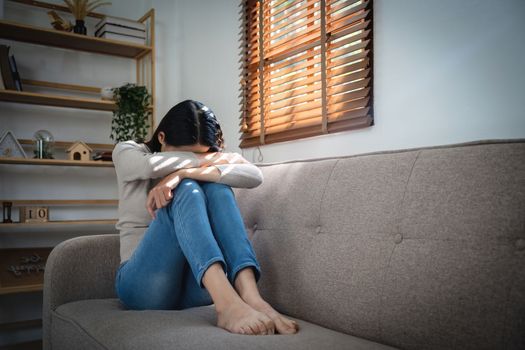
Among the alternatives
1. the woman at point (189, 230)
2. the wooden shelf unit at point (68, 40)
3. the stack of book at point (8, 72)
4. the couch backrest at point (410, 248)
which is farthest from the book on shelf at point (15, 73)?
the couch backrest at point (410, 248)

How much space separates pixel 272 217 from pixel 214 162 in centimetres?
28

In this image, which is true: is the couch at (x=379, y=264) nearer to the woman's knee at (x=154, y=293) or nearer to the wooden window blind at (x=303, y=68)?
the woman's knee at (x=154, y=293)

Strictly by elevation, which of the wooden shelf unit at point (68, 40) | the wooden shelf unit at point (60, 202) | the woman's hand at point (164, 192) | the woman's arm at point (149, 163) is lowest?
the wooden shelf unit at point (60, 202)

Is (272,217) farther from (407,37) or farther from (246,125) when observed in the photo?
(246,125)

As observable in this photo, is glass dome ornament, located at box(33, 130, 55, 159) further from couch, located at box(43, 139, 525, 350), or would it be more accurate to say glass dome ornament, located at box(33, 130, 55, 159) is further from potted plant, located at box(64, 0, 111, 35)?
couch, located at box(43, 139, 525, 350)

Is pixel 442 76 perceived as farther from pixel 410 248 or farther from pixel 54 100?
pixel 54 100

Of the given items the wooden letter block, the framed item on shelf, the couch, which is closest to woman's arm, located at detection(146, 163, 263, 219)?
the couch

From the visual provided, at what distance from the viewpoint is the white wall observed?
140 cm

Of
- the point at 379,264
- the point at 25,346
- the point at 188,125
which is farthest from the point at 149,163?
the point at 25,346

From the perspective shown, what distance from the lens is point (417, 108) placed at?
170cm

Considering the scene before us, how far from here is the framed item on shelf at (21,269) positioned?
246 centimetres

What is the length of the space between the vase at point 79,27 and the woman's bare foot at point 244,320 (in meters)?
2.35

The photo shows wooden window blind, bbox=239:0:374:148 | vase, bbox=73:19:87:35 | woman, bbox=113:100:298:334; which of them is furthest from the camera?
vase, bbox=73:19:87:35

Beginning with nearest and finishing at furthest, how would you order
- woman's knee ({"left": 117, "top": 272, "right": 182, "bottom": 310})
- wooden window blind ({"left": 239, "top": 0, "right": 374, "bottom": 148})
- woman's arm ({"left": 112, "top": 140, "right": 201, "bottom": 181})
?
woman's knee ({"left": 117, "top": 272, "right": 182, "bottom": 310})
woman's arm ({"left": 112, "top": 140, "right": 201, "bottom": 181})
wooden window blind ({"left": 239, "top": 0, "right": 374, "bottom": 148})
